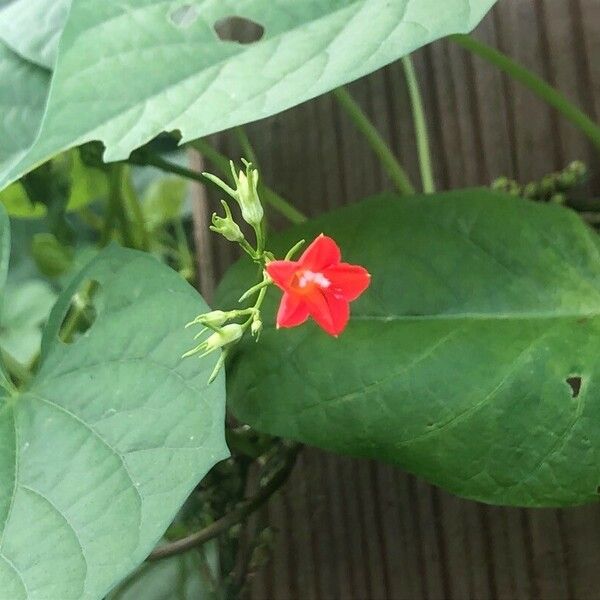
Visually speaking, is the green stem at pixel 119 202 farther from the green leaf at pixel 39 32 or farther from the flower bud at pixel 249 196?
the flower bud at pixel 249 196

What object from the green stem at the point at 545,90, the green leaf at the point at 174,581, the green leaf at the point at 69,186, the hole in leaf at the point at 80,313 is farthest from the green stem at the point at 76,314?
the green stem at the point at 545,90

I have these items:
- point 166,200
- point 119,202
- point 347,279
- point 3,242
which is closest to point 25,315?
point 166,200

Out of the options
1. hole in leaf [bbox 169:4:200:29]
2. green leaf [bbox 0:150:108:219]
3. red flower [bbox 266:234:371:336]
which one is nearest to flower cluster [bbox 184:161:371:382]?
red flower [bbox 266:234:371:336]

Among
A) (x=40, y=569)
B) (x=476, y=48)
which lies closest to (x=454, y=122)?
(x=476, y=48)

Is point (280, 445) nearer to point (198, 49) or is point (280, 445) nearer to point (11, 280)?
point (198, 49)

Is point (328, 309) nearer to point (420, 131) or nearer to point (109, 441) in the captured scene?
point (109, 441)

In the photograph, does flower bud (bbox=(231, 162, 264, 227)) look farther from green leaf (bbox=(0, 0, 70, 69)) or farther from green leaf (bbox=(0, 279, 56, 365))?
green leaf (bbox=(0, 279, 56, 365))
